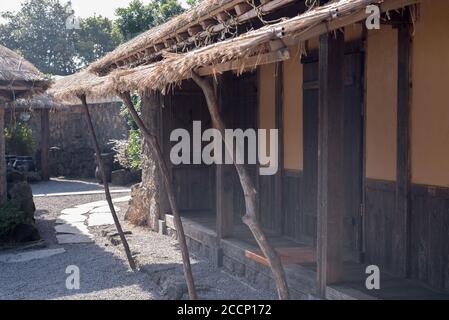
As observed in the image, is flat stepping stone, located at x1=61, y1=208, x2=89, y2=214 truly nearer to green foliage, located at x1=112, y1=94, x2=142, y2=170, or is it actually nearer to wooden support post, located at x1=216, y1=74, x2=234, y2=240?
green foliage, located at x1=112, y1=94, x2=142, y2=170

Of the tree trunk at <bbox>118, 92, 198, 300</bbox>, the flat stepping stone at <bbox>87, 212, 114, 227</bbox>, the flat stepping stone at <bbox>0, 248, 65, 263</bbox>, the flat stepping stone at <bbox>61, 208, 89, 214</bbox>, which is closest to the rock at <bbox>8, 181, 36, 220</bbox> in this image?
the flat stepping stone at <bbox>0, 248, 65, 263</bbox>

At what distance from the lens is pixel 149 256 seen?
8023mm

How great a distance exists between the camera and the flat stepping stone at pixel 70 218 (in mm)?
11367

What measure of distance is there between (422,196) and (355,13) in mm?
1960

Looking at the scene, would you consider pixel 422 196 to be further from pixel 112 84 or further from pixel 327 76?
pixel 112 84

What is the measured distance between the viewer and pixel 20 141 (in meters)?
19.4

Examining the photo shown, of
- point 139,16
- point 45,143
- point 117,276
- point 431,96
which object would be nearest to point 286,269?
point 431,96

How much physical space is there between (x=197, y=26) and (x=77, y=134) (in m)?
14.3

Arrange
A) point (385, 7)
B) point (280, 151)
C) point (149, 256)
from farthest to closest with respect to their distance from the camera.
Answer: point (149, 256), point (280, 151), point (385, 7)

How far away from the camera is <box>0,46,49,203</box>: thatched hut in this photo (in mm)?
9008

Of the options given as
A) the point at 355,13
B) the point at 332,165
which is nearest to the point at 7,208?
the point at 332,165

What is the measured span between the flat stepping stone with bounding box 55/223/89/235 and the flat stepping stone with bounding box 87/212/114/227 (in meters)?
0.18

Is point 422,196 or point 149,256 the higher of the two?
point 422,196

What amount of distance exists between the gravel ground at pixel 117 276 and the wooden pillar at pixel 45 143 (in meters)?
8.88
